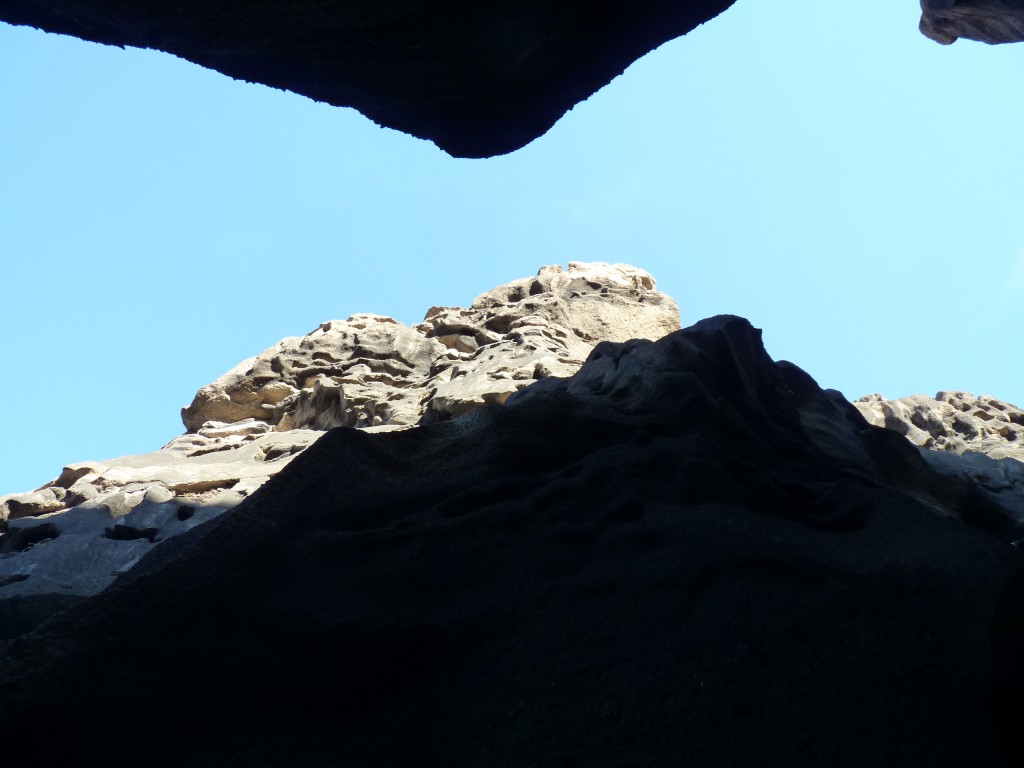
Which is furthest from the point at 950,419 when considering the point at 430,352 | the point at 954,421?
the point at 430,352

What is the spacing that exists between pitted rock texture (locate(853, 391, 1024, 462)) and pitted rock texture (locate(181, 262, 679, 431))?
2589 mm

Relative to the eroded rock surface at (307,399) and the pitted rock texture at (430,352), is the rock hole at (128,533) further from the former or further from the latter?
the pitted rock texture at (430,352)

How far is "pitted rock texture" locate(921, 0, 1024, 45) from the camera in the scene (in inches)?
421

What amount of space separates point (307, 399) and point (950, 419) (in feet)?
22.7

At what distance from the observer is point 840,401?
23.4 ft

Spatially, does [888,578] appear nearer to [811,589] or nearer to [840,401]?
[811,589]

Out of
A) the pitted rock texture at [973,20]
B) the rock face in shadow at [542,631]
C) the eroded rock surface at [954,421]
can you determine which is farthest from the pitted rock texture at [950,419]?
the rock face in shadow at [542,631]

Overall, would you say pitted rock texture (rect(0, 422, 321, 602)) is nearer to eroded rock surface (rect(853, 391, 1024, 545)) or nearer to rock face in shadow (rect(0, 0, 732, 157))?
rock face in shadow (rect(0, 0, 732, 157))

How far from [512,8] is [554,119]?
0.92 m

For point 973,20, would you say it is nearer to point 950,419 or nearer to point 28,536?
point 950,419

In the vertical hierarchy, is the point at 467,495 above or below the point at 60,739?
above

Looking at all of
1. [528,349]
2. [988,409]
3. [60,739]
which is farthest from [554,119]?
[988,409]

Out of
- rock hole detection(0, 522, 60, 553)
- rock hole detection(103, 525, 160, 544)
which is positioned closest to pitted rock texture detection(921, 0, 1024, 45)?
rock hole detection(103, 525, 160, 544)

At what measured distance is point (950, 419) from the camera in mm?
11336
